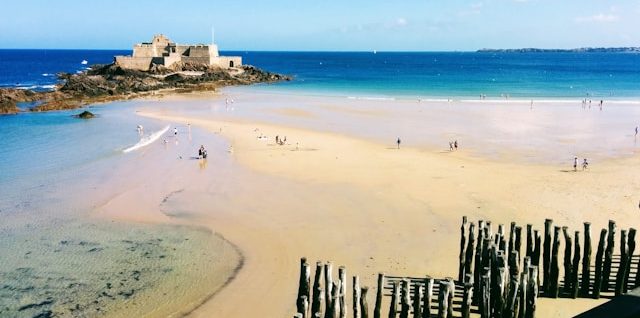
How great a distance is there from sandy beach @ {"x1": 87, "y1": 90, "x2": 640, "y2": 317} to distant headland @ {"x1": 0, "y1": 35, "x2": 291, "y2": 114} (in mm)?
27466

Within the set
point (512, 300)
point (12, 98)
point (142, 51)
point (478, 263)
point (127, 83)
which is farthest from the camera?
point (142, 51)

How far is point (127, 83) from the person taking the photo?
70.6m

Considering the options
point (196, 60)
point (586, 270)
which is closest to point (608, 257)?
point (586, 270)

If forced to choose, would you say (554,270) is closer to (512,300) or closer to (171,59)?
(512,300)

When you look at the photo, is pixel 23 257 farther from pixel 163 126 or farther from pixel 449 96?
pixel 449 96

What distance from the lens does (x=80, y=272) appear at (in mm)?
15281

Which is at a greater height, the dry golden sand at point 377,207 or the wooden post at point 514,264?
the wooden post at point 514,264

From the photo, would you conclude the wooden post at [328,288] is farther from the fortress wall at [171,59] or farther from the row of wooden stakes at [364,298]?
the fortress wall at [171,59]

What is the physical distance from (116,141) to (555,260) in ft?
96.5

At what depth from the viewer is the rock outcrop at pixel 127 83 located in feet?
188

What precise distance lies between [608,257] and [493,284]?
3150mm

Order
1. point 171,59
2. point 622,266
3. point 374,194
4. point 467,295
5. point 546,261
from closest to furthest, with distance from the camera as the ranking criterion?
point 467,295 → point 622,266 → point 546,261 → point 374,194 → point 171,59

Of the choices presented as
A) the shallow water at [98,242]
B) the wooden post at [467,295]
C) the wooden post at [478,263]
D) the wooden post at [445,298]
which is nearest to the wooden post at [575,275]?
the wooden post at [478,263]

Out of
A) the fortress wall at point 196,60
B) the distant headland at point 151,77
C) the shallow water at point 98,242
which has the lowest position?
the shallow water at point 98,242
